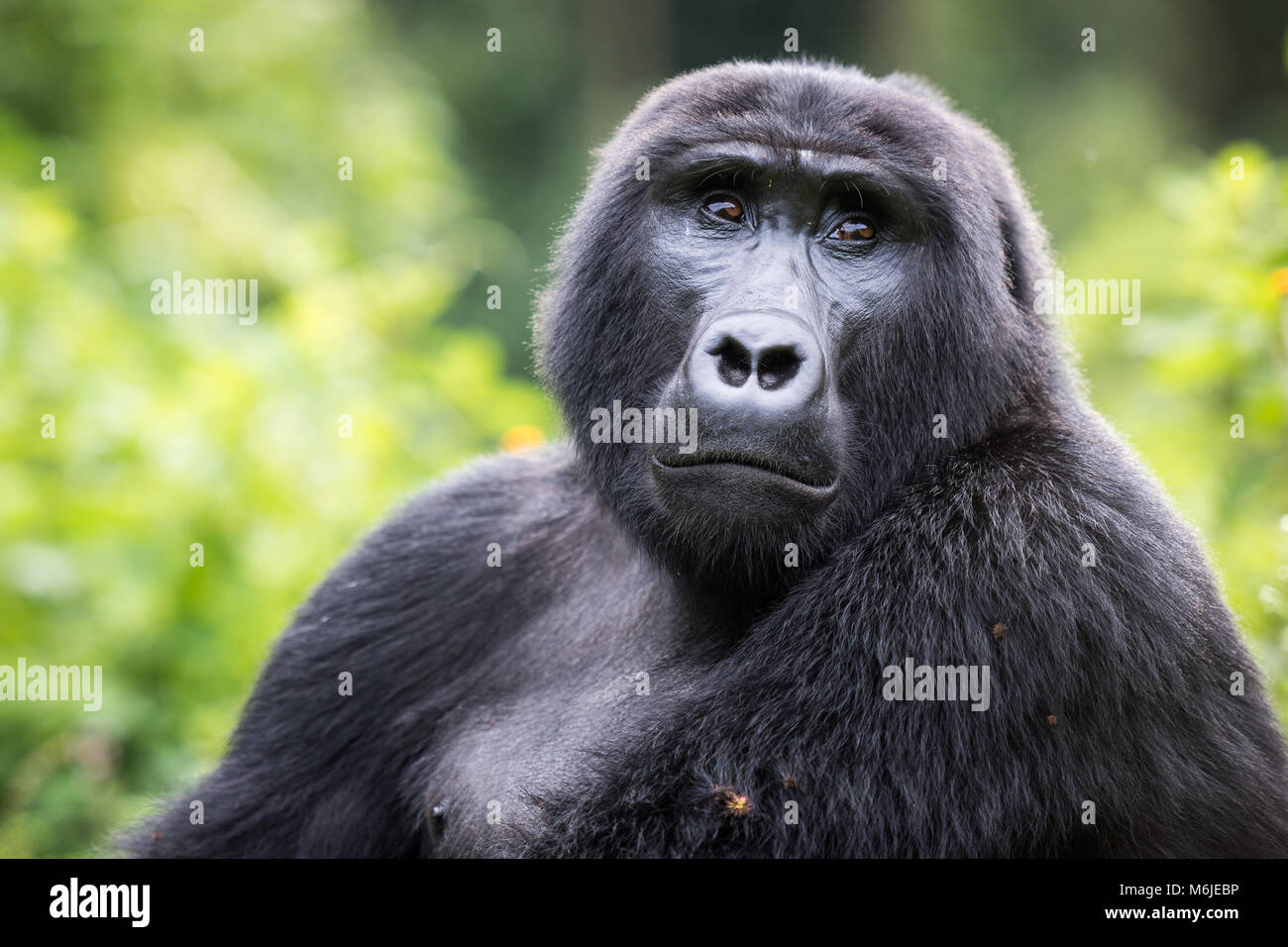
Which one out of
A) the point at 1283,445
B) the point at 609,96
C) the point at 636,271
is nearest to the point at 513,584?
the point at 636,271

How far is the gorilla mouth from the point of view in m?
3.20

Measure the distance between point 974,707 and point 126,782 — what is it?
12.8 feet

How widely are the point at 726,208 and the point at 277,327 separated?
12.1 feet

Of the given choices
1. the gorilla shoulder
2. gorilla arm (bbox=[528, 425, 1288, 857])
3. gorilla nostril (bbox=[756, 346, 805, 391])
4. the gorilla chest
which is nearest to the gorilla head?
gorilla nostril (bbox=[756, 346, 805, 391])

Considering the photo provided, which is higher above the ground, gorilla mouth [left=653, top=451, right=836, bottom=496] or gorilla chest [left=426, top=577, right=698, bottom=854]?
gorilla mouth [left=653, top=451, right=836, bottom=496]

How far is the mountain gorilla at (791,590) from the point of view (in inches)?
122

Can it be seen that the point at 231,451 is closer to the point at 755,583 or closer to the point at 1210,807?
the point at 755,583

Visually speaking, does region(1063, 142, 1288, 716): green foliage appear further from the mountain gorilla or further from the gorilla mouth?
the gorilla mouth

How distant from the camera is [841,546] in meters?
3.38

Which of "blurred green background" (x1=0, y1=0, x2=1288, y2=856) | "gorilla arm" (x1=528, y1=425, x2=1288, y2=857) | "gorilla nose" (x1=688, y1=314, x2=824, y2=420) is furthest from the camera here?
"blurred green background" (x1=0, y1=0, x2=1288, y2=856)

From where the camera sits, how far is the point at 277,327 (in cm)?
678

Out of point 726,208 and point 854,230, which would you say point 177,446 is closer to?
point 726,208

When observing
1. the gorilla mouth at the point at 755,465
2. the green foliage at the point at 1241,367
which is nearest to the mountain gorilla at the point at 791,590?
the gorilla mouth at the point at 755,465

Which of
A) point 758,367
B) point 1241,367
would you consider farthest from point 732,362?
point 1241,367
